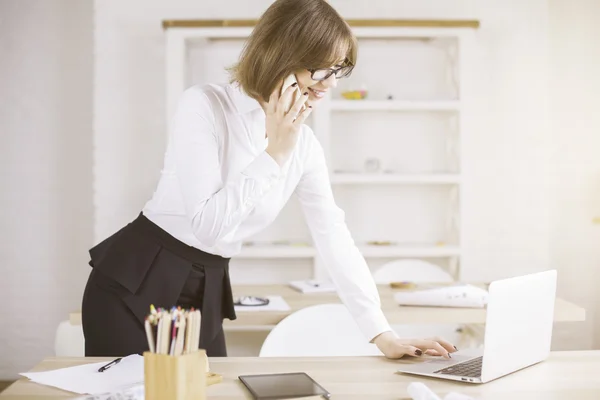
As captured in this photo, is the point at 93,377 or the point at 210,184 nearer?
the point at 93,377

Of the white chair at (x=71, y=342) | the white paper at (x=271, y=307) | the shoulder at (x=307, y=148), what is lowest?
the white chair at (x=71, y=342)

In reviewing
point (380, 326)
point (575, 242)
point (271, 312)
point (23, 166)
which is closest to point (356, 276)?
point (380, 326)

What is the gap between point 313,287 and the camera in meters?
3.03

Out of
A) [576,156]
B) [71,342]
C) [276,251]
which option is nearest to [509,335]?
[71,342]

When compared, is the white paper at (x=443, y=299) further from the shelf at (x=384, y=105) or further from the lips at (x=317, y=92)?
the shelf at (x=384, y=105)

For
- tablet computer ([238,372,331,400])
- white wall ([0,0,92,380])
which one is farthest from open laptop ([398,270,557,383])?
white wall ([0,0,92,380])

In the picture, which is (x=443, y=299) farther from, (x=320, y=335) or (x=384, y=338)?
(x=384, y=338)

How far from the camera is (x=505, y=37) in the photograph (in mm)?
4258

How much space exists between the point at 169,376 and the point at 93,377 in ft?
1.17

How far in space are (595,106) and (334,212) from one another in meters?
3.16

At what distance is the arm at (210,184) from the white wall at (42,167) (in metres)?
3.19

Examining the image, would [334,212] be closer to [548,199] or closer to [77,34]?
[548,199]

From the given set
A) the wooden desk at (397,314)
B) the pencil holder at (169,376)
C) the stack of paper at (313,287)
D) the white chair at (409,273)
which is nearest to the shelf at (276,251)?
the white chair at (409,273)

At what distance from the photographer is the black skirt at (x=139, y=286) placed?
1681mm
